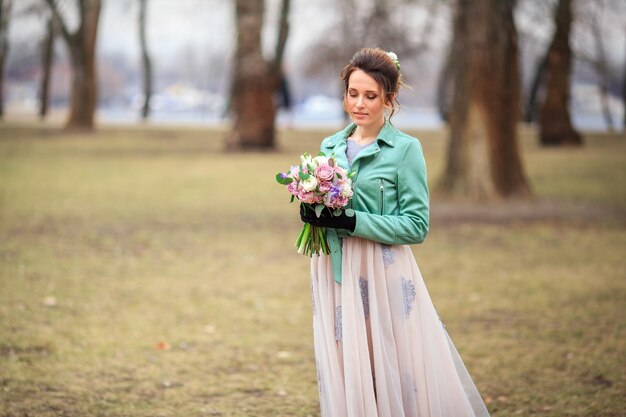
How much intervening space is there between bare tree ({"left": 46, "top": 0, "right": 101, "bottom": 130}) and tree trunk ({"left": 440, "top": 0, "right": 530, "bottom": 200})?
19.0 metres

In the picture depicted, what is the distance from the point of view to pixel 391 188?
3.82 m

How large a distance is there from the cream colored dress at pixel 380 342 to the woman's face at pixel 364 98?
1.64 ft

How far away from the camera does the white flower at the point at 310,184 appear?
11.7 feet

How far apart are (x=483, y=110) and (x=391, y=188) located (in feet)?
34.4

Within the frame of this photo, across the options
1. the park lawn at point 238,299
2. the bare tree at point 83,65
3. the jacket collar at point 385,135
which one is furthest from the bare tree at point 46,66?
the jacket collar at point 385,135

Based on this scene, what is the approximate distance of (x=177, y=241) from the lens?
11352 millimetres

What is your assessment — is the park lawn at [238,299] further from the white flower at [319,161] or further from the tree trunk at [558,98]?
the tree trunk at [558,98]

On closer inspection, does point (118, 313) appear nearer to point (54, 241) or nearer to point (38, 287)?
point (38, 287)

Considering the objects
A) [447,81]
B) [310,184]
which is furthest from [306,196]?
[447,81]

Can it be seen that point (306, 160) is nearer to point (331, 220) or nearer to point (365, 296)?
point (331, 220)

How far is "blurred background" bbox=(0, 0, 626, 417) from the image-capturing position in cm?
579

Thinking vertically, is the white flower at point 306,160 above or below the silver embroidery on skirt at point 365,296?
above

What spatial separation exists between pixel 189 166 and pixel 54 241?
10382 mm

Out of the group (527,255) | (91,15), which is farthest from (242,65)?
(527,255)
